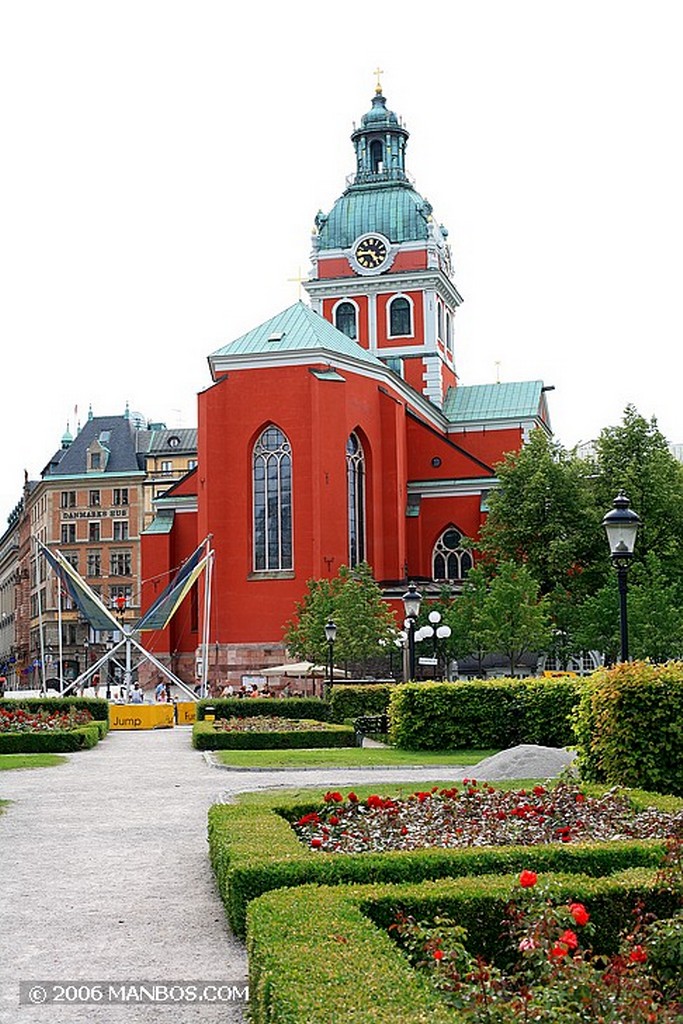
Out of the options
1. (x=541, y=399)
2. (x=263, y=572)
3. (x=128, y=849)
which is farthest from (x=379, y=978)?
(x=541, y=399)

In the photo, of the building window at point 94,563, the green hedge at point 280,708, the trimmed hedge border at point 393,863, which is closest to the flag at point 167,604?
the green hedge at point 280,708

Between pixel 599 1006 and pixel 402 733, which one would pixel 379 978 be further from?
pixel 402 733

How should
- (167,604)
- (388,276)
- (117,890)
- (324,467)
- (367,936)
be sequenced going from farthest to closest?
(388,276) < (324,467) < (167,604) < (117,890) < (367,936)

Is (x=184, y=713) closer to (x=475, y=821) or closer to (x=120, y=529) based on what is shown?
(x=475, y=821)

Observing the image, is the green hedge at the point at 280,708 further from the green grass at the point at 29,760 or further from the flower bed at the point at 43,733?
the green grass at the point at 29,760

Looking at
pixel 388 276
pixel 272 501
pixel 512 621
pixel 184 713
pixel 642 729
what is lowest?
pixel 184 713

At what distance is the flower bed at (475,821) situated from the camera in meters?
10.5

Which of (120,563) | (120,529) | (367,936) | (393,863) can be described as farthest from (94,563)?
(367,936)

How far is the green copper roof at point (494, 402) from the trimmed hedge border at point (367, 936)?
60.5 meters

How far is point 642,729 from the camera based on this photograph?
1462 cm

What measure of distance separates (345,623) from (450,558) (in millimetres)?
14309

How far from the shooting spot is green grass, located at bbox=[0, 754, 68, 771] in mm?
23828

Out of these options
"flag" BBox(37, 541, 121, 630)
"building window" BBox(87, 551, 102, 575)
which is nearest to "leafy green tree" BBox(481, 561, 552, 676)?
"flag" BBox(37, 541, 121, 630)

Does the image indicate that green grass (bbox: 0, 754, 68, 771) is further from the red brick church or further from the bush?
the red brick church
